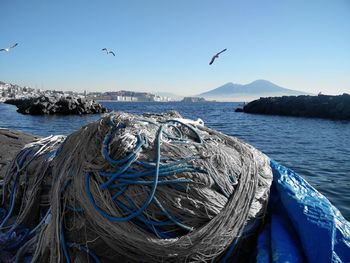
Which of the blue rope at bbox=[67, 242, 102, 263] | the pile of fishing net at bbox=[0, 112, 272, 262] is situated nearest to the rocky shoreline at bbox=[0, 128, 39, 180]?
the pile of fishing net at bbox=[0, 112, 272, 262]

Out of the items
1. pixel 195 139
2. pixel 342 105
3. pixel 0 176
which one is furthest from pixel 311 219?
pixel 342 105

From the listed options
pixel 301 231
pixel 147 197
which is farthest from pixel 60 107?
pixel 301 231

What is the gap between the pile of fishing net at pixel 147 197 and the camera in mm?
2207

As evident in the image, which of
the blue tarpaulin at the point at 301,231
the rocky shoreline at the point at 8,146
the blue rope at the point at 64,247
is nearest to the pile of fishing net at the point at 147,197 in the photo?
the blue rope at the point at 64,247

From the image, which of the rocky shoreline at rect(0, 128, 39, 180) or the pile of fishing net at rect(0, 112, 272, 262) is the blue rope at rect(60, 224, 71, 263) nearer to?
the pile of fishing net at rect(0, 112, 272, 262)

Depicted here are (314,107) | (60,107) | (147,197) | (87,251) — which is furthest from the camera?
(60,107)

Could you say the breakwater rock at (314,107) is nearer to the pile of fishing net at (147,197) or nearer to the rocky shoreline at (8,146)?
the rocky shoreline at (8,146)

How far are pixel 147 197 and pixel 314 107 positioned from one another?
150ft

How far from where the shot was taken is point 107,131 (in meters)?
2.63

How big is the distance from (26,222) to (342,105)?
42.3 meters

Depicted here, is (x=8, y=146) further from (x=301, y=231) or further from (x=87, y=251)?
(x=301, y=231)

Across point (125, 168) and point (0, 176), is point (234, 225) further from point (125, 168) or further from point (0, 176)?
point (0, 176)

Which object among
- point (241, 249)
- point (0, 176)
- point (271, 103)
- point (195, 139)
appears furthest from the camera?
point (271, 103)

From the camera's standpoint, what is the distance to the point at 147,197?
7.22 ft
